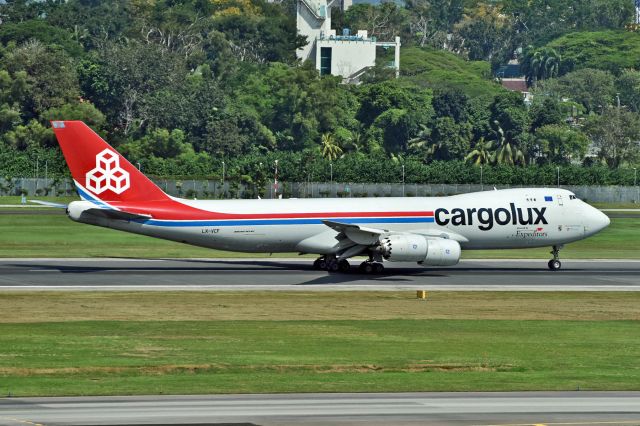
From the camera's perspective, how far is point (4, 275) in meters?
63.8

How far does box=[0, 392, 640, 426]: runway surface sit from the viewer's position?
100 feet

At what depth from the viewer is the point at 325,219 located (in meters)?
66.4

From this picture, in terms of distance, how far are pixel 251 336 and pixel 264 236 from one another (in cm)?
2041

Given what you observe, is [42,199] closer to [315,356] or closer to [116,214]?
[116,214]

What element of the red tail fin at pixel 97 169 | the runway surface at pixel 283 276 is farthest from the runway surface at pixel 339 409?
the red tail fin at pixel 97 169

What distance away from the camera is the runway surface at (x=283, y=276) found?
61156mm

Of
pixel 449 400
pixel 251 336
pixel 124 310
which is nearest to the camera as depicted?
pixel 449 400

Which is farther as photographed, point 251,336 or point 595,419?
point 251,336

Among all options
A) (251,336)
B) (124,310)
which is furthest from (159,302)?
(251,336)

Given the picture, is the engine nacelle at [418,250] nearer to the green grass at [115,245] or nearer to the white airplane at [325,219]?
the white airplane at [325,219]

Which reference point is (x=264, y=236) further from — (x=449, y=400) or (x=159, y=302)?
(x=449, y=400)

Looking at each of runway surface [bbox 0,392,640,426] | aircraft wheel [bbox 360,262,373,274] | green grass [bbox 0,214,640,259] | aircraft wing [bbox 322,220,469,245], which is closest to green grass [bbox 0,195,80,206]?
green grass [bbox 0,214,640,259]

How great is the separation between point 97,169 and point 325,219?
11949 millimetres

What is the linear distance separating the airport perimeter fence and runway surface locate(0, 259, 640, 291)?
2798 inches
